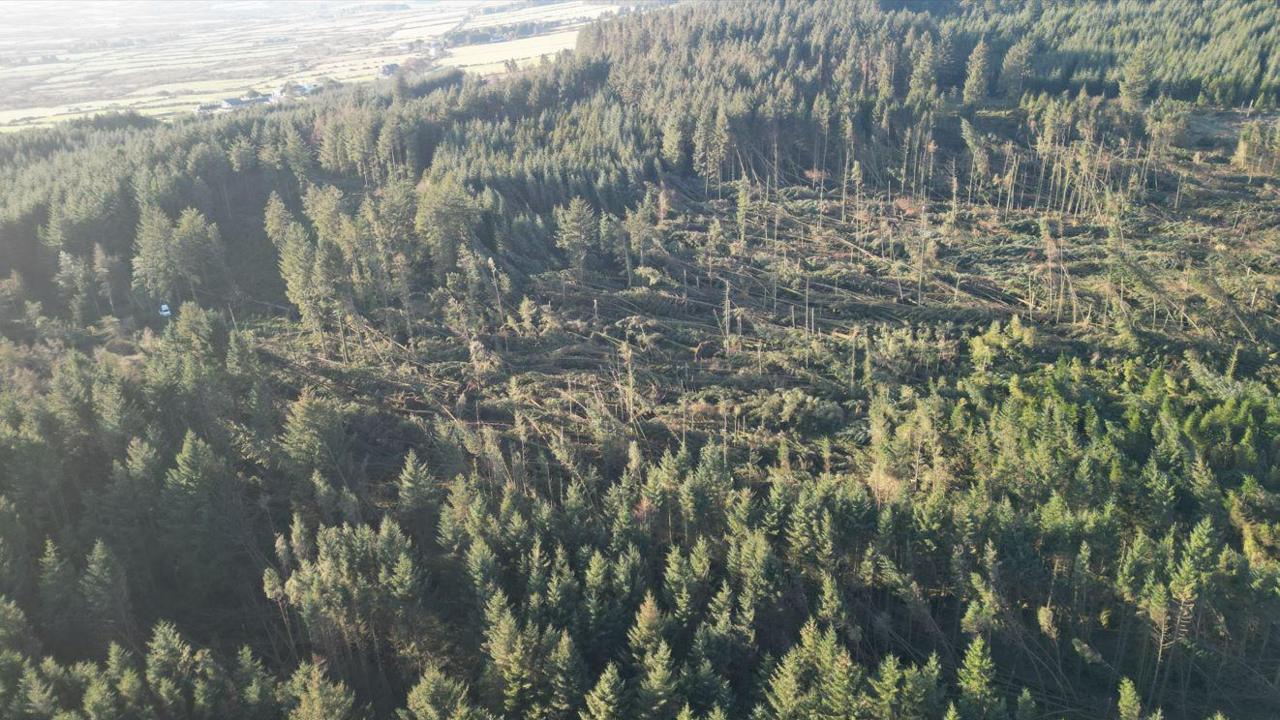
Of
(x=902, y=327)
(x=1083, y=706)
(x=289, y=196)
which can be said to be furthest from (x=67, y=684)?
(x=289, y=196)

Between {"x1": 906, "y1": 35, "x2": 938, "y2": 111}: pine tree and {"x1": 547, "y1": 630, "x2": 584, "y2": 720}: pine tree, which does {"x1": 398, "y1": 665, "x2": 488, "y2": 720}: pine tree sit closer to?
{"x1": 547, "y1": 630, "x2": 584, "y2": 720}: pine tree

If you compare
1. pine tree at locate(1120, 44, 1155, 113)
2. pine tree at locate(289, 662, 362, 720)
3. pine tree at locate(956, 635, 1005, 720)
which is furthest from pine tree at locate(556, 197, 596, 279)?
pine tree at locate(1120, 44, 1155, 113)

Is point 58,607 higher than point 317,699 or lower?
lower

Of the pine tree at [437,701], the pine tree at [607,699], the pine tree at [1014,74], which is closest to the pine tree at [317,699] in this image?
the pine tree at [437,701]

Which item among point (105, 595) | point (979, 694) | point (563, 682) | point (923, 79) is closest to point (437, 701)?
point (563, 682)

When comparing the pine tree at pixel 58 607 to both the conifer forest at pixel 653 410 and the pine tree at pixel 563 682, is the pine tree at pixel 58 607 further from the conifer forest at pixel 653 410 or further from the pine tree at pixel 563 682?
the pine tree at pixel 563 682

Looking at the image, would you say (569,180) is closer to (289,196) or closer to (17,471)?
(289,196)

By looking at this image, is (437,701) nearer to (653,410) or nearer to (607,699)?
(607,699)

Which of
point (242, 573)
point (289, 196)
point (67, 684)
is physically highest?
point (289, 196)

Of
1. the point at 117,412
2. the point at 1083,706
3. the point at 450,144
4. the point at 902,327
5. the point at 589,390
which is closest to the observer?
the point at 1083,706
